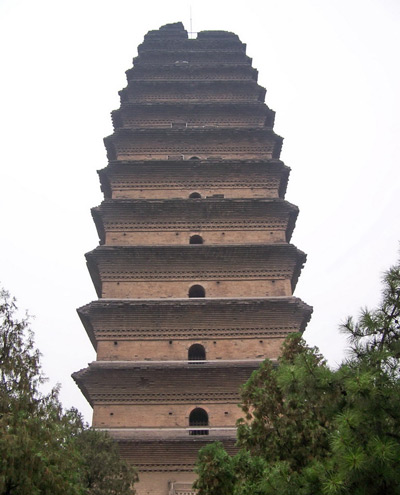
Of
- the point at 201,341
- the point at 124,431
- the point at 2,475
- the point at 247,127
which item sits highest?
the point at 247,127

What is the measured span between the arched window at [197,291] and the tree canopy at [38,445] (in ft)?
18.9

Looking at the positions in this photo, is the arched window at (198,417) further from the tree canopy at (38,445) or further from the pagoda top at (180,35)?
the pagoda top at (180,35)

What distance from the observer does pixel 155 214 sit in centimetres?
1720

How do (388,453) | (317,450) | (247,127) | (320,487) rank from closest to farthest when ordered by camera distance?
1. (388,453)
2. (320,487)
3. (317,450)
4. (247,127)

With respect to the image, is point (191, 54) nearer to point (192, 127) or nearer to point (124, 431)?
point (192, 127)

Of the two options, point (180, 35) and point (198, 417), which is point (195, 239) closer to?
point (198, 417)

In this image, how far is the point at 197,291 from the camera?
16.2m

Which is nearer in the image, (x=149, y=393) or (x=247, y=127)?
(x=149, y=393)

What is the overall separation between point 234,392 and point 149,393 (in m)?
1.90

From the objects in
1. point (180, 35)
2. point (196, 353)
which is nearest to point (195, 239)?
point (196, 353)

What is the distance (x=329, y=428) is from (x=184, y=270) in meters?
8.77

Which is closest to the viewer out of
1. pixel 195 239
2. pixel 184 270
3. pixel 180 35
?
pixel 184 270

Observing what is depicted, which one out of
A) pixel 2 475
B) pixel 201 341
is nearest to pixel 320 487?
pixel 2 475

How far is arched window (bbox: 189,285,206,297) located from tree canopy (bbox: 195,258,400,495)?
7023mm
